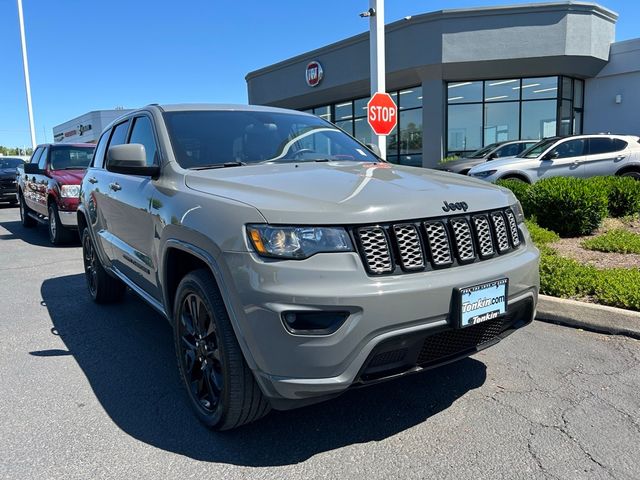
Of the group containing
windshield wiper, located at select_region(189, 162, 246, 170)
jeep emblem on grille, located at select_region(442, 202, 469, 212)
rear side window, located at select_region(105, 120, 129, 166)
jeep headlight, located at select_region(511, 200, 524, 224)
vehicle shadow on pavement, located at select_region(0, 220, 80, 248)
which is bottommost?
vehicle shadow on pavement, located at select_region(0, 220, 80, 248)

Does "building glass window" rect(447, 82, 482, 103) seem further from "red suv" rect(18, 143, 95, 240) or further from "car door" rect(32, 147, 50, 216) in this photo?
"car door" rect(32, 147, 50, 216)

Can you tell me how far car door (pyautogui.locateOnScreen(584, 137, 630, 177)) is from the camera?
11922 millimetres

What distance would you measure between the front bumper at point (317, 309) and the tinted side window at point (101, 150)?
347 centimetres

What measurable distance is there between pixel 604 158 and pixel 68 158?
11488 mm

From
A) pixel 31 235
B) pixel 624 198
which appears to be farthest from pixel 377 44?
pixel 31 235

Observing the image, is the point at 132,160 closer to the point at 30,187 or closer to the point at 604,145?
the point at 30,187

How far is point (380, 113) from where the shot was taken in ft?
31.1

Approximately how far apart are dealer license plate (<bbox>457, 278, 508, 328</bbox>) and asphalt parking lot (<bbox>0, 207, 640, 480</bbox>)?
0.67m

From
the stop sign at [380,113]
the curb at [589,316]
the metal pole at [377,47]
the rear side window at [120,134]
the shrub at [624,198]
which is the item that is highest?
the metal pole at [377,47]

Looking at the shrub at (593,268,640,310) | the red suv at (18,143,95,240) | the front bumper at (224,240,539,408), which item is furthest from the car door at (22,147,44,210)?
the shrub at (593,268,640,310)

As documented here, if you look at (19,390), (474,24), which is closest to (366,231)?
(19,390)

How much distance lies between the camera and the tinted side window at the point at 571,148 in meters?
12.0

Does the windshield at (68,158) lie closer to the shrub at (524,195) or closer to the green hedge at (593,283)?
the shrub at (524,195)

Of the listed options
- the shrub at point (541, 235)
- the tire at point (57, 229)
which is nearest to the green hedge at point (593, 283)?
the shrub at point (541, 235)
